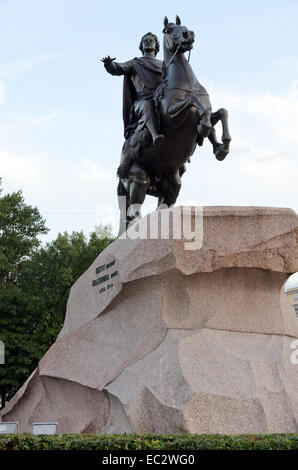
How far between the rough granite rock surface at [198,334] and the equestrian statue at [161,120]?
1799mm

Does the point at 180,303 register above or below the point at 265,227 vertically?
below

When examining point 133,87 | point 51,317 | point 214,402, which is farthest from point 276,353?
point 51,317

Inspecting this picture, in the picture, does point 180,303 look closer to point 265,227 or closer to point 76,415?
point 265,227

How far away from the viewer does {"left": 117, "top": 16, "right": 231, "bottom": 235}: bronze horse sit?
30.2 feet

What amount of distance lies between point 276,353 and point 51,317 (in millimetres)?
18097

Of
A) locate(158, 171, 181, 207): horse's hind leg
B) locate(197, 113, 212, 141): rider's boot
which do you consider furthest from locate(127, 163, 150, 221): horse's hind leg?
locate(197, 113, 212, 141): rider's boot

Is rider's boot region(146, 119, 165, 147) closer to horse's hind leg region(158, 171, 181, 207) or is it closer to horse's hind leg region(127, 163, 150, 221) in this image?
horse's hind leg region(127, 163, 150, 221)

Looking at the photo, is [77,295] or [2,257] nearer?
[77,295]

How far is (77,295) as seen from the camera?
999cm

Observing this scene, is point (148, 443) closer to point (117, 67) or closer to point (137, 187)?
point (137, 187)

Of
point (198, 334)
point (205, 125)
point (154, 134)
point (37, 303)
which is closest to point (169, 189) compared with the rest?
point (154, 134)
